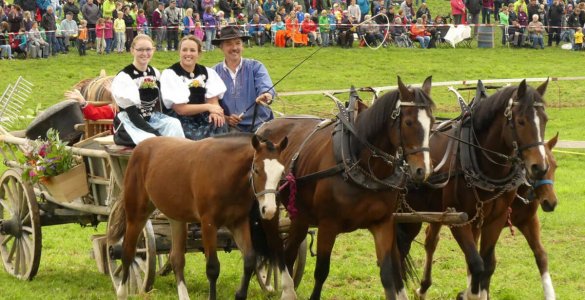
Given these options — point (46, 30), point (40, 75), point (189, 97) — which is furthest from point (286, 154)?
point (46, 30)

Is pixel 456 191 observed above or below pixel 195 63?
below

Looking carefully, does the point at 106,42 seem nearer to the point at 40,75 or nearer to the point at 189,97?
the point at 40,75

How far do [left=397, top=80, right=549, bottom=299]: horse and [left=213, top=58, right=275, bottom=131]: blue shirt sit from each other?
1.75 metres

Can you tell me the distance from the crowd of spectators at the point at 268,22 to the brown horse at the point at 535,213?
14696mm

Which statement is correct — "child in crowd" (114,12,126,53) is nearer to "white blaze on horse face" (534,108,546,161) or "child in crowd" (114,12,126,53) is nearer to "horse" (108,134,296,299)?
"horse" (108,134,296,299)

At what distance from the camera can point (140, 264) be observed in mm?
8773

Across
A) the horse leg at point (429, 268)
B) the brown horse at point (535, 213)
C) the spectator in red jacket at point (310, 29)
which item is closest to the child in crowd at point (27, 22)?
the spectator in red jacket at point (310, 29)

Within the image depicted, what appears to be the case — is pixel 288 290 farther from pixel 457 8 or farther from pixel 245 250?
pixel 457 8

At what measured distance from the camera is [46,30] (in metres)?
26.4

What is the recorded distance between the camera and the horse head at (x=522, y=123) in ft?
24.0

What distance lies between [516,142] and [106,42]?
20.9 meters

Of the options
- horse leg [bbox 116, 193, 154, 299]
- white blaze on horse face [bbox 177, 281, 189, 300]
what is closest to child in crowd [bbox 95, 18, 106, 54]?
horse leg [bbox 116, 193, 154, 299]

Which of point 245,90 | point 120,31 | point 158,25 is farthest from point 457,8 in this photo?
point 245,90

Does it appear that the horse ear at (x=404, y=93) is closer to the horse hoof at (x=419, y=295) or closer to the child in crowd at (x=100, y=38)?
the horse hoof at (x=419, y=295)
